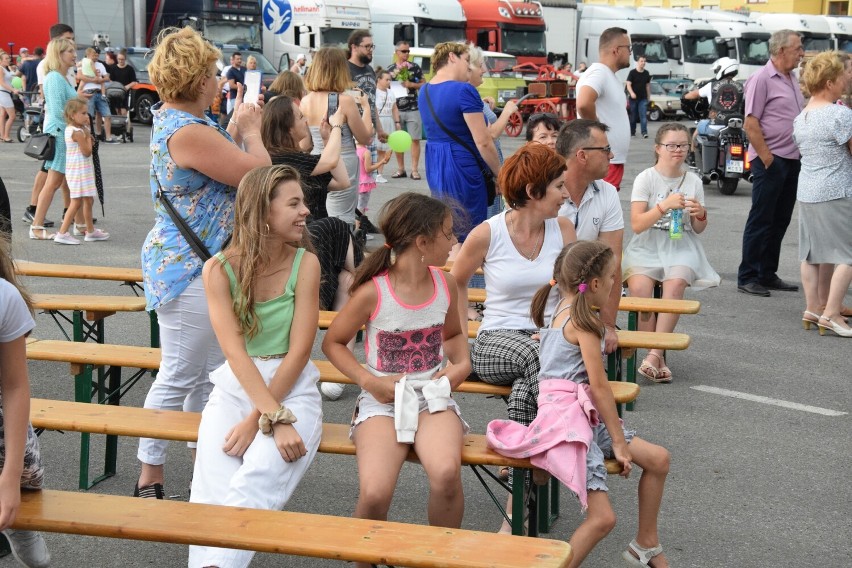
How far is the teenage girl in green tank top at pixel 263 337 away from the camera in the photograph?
3.70 metres

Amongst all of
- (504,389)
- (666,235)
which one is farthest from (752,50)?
(504,389)

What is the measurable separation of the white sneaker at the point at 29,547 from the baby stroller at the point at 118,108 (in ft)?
66.4

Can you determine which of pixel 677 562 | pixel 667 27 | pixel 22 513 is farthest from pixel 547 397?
pixel 667 27

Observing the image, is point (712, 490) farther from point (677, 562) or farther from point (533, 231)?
point (533, 231)

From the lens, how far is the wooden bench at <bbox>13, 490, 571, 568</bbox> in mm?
3074

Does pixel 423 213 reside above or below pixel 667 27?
below

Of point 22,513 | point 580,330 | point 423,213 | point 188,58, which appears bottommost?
point 22,513

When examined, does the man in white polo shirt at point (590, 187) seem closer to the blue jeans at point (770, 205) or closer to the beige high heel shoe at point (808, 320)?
the beige high heel shoe at point (808, 320)

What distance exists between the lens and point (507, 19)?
36.0 meters

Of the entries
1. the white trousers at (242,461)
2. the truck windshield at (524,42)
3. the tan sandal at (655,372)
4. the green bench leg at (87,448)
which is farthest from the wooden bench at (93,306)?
the truck windshield at (524,42)

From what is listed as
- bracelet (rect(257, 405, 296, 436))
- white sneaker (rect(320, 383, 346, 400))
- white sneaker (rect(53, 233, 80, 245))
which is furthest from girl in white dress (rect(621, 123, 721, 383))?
white sneaker (rect(53, 233, 80, 245))

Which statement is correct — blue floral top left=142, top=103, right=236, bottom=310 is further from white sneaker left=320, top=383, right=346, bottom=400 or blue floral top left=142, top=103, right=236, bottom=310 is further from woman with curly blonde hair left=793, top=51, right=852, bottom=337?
woman with curly blonde hair left=793, top=51, right=852, bottom=337

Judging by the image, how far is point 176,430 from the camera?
13.3 feet

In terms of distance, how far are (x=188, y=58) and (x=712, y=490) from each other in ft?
9.41
